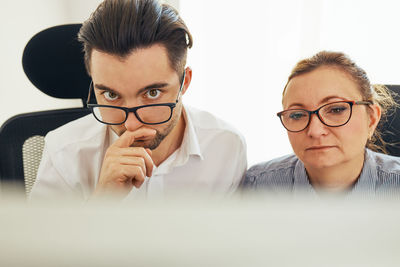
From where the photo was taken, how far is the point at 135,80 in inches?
35.6

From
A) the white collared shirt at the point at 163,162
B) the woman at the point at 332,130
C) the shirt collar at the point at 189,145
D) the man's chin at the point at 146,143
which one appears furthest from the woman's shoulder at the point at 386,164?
the man's chin at the point at 146,143

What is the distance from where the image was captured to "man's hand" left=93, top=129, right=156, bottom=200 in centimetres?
85

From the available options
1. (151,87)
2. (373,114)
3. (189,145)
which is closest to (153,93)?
(151,87)

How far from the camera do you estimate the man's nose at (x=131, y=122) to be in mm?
936

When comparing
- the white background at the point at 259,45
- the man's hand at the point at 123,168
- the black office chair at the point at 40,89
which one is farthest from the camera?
the white background at the point at 259,45

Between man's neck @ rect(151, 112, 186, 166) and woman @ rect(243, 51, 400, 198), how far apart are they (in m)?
0.35

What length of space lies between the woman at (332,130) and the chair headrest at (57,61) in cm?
70

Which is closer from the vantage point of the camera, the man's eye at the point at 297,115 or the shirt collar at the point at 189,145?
the man's eye at the point at 297,115

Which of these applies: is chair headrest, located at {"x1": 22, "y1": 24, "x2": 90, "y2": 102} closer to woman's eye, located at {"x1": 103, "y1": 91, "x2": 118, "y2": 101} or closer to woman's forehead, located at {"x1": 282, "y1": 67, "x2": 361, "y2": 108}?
woman's eye, located at {"x1": 103, "y1": 91, "x2": 118, "y2": 101}

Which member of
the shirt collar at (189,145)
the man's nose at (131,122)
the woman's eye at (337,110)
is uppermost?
the woman's eye at (337,110)

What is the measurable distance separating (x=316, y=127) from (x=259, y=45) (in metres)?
1.39

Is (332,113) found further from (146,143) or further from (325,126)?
(146,143)

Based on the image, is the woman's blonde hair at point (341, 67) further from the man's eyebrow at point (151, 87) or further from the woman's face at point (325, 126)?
the man's eyebrow at point (151, 87)

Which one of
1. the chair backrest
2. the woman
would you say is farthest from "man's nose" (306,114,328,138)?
the chair backrest
